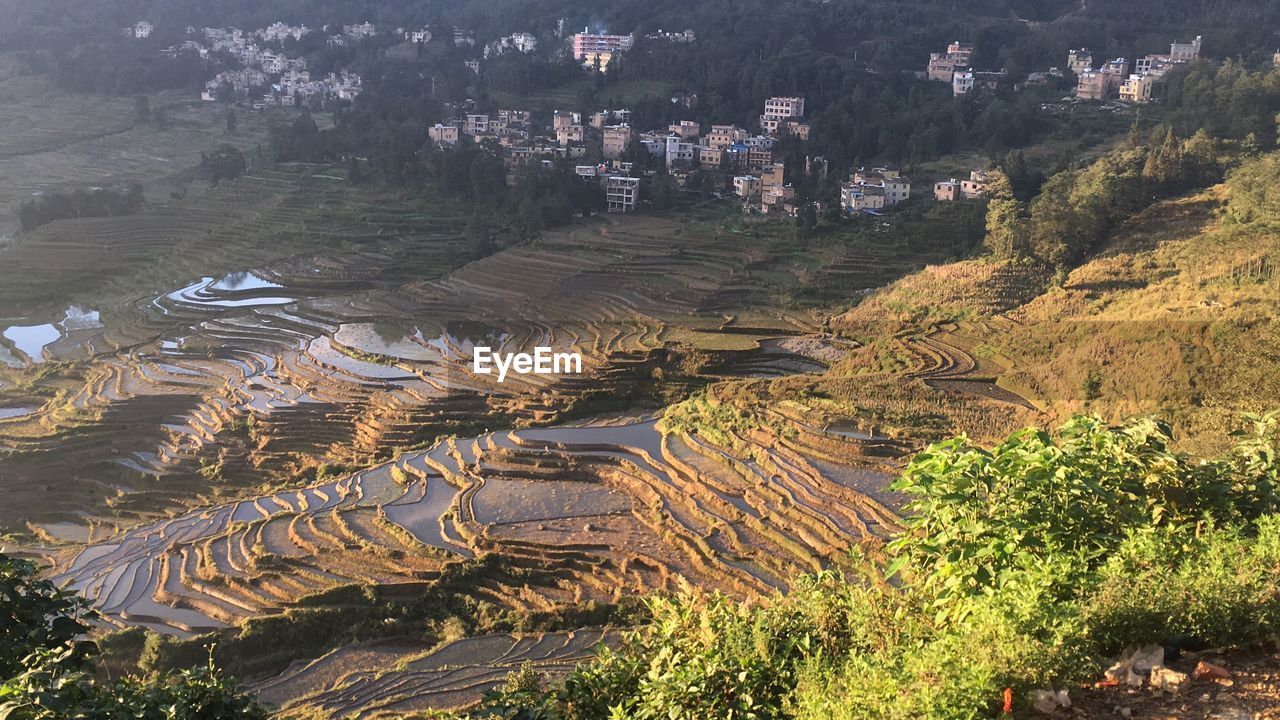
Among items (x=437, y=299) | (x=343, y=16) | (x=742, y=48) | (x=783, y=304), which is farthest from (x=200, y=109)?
(x=783, y=304)

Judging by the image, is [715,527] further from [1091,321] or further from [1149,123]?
[1149,123]

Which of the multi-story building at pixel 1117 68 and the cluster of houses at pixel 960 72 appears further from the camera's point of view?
the cluster of houses at pixel 960 72

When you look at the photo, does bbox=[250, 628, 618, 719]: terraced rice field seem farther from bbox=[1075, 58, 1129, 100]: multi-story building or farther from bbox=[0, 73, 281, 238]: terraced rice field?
bbox=[1075, 58, 1129, 100]: multi-story building

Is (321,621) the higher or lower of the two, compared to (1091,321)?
lower

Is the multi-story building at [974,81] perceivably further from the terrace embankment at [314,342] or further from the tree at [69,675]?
the tree at [69,675]

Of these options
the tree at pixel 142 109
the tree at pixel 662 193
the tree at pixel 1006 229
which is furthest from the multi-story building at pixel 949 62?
the tree at pixel 142 109

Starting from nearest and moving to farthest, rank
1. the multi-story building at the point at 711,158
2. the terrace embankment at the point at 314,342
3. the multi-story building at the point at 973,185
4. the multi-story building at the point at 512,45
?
1. the terrace embankment at the point at 314,342
2. the multi-story building at the point at 973,185
3. the multi-story building at the point at 711,158
4. the multi-story building at the point at 512,45

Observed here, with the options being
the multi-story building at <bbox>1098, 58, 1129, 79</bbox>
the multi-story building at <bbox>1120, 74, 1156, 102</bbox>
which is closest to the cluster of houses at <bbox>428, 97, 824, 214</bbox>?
the multi-story building at <bbox>1098, 58, 1129, 79</bbox>
